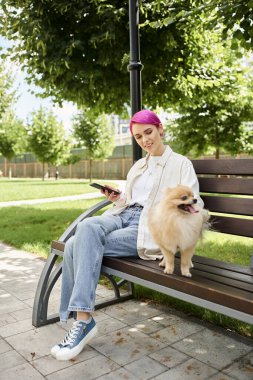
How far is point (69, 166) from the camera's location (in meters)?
35.6

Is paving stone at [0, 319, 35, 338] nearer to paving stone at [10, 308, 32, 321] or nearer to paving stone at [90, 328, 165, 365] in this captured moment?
paving stone at [10, 308, 32, 321]

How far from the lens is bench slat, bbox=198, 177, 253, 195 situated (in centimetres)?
272

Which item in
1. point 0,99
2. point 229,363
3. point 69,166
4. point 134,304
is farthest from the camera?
point 69,166

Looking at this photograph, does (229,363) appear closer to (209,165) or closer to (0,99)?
(209,165)

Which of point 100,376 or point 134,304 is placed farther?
point 134,304

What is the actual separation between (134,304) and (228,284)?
1655 millimetres

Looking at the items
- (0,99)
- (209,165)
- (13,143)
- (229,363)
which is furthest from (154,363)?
(13,143)

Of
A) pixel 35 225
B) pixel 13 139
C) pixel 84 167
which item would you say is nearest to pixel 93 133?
pixel 84 167

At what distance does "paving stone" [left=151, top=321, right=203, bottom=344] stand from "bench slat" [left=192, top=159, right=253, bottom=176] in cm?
124

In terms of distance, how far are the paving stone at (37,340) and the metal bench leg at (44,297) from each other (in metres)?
0.06

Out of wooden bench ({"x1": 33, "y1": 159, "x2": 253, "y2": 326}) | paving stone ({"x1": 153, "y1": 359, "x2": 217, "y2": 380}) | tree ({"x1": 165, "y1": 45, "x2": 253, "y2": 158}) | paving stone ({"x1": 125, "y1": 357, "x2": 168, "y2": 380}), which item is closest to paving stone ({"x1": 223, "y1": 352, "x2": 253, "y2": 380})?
paving stone ({"x1": 153, "y1": 359, "x2": 217, "y2": 380})

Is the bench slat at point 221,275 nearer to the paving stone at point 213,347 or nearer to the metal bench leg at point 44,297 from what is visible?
the paving stone at point 213,347

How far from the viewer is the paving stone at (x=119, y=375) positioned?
2.32 meters

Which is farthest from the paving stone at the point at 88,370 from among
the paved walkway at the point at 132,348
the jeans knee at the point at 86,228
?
the jeans knee at the point at 86,228
